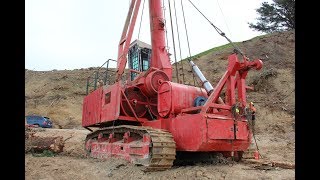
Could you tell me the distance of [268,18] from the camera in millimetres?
37500

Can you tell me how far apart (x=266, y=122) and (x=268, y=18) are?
868 inches

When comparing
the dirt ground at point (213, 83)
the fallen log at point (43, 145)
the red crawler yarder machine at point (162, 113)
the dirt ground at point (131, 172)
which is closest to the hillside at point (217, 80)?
the dirt ground at point (213, 83)

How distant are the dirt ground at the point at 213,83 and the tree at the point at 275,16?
5.59 metres

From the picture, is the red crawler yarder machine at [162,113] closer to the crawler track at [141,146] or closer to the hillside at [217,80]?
the crawler track at [141,146]

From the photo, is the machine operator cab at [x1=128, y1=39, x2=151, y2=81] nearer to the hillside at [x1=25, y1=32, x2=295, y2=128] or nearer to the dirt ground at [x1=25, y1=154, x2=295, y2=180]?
the dirt ground at [x1=25, y1=154, x2=295, y2=180]

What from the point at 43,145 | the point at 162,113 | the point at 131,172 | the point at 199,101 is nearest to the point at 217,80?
the point at 43,145

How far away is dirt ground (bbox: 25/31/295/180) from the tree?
5.59m

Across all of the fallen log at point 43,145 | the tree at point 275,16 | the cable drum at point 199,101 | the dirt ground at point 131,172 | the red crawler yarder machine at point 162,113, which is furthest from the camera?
the tree at point 275,16

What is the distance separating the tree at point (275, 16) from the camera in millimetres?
35531

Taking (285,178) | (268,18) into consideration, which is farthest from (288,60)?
(285,178)

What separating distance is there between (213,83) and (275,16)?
16296 mm
